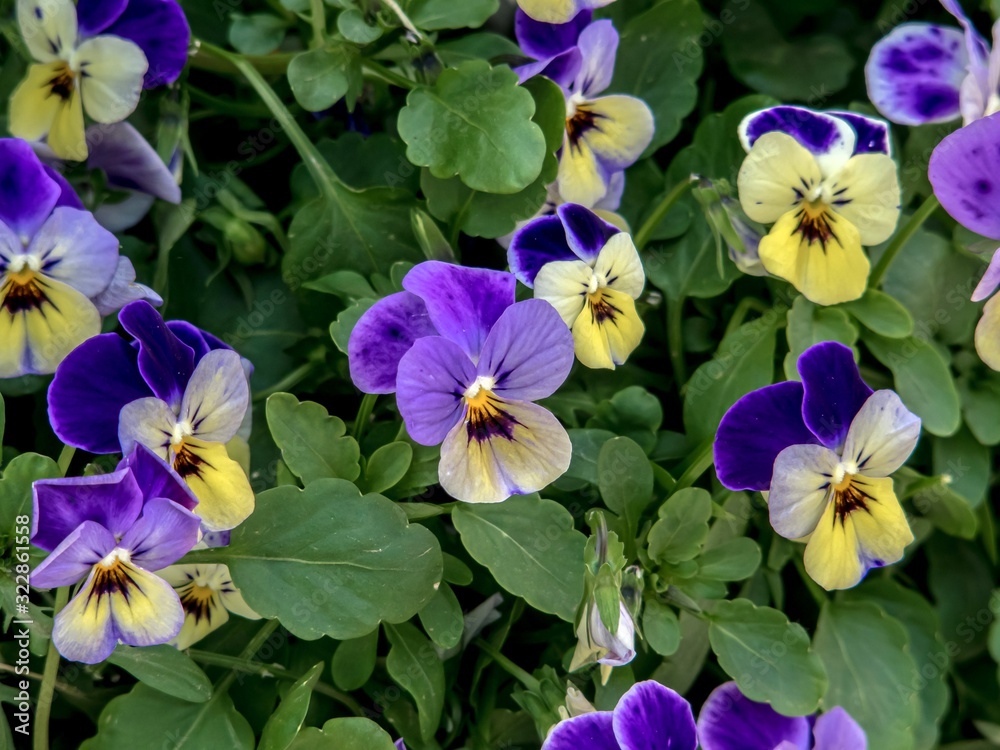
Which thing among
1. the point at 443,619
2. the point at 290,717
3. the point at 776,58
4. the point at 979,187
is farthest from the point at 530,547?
the point at 776,58

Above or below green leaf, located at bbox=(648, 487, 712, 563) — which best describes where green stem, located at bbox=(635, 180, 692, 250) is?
above

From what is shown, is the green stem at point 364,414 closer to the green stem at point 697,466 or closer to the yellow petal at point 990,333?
the green stem at point 697,466

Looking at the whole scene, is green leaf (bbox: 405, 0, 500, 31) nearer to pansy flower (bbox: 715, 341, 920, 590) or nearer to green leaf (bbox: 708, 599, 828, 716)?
pansy flower (bbox: 715, 341, 920, 590)

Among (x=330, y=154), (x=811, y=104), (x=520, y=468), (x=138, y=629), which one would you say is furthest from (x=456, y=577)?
(x=811, y=104)

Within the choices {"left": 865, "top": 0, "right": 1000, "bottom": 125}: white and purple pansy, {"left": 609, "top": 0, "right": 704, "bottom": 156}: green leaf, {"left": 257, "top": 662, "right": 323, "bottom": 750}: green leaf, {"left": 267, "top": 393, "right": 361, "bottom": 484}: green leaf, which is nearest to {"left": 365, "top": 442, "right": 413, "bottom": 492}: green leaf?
{"left": 267, "top": 393, "right": 361, "bottom": 484}: green leaf

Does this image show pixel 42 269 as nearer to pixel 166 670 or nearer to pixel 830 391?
pixel 166 670

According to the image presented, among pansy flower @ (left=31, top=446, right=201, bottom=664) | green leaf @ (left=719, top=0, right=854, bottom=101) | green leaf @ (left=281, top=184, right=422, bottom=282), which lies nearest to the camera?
pansy flower @ (left=31, top=446, right=201, bottom=664)

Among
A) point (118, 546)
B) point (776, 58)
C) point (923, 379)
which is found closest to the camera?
point (118, 546)
